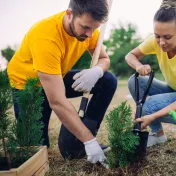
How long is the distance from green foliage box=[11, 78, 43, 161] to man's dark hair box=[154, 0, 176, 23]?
126 cm

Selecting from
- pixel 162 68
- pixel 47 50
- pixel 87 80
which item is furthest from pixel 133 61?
pixel 47 50

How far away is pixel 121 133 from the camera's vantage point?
227cm

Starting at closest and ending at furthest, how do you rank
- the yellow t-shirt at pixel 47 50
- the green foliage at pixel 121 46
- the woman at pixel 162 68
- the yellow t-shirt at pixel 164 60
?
the yellow t-shirt at pixel 47 50, the woman at pixel 162 68, the yellow t-shirt at pixel 164 60, the green foliage at pixel 121 46

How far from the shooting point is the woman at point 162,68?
2.67m

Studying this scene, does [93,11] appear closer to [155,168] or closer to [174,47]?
[174,47]

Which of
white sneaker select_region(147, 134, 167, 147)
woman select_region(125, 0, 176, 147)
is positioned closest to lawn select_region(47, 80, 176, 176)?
white sneaker select_region(147, 134, 167, 147)

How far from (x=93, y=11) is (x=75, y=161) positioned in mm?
1309

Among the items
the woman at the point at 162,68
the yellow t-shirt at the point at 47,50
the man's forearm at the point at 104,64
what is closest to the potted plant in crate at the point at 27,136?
the yellow t-shirt at the point at 47,50

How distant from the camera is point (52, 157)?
9.80 feet

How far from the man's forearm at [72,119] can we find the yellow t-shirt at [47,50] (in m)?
0.28

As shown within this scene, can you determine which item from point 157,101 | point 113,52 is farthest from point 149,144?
point 113,52

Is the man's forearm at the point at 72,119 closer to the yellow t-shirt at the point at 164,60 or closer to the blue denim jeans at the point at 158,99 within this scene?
the blue denim jeans at the point at 158,99

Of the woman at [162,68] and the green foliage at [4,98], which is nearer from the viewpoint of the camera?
the green foliage at [4,98]

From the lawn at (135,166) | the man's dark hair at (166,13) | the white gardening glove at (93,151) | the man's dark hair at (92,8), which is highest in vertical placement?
the man's dark hair at (92,8)
